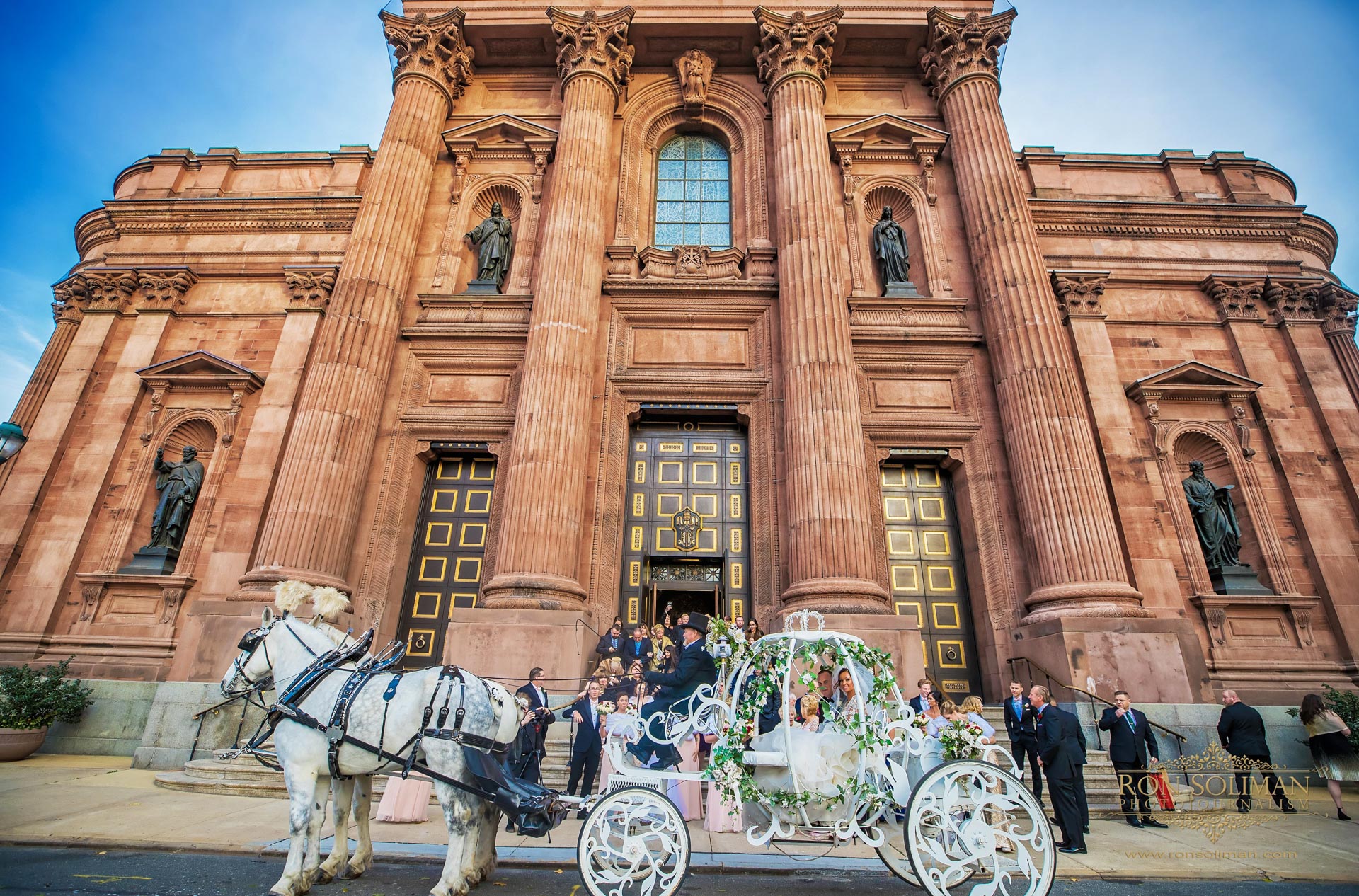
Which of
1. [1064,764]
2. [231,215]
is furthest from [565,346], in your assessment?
[231,215]

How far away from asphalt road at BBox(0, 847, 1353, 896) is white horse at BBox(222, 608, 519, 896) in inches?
10.5

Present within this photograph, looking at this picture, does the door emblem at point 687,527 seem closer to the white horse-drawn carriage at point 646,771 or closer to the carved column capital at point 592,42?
the white horse-drawn carriage at point 646,771

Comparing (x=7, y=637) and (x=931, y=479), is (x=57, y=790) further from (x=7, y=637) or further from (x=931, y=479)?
(x=931, y=479)

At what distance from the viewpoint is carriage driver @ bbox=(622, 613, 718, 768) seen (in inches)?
209

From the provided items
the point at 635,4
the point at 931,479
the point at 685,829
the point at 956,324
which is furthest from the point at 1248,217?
the point at 685,829

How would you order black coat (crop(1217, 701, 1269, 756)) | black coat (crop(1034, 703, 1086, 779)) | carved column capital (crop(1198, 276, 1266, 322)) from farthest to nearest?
1. carved column capital (crop(1198, 276, 1266, 322))
2. black coat (crop(1217, 701, 1269, 756))
3. black coat (crop(1034, 703, 1086, 779))

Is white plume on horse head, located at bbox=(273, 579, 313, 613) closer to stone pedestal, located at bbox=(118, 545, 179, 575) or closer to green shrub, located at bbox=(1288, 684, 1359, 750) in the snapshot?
stone pedestal, located at bbox=(118, 545, 179, 575)

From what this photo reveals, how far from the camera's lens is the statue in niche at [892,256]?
16.0 m

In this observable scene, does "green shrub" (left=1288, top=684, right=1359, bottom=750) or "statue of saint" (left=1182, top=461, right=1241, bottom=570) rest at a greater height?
"statue of saint" (left=1182, top=461, right=1241, bottom=570)

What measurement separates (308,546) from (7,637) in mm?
7391

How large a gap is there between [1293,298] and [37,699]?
93.1ft

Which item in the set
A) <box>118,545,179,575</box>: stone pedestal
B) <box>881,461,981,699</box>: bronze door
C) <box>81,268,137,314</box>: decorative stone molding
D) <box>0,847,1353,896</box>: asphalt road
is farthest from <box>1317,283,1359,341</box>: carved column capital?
<box>81,268,137,314</box>: decorative stone molding

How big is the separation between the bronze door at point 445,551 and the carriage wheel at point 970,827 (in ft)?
36.2

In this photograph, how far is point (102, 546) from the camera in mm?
14430
